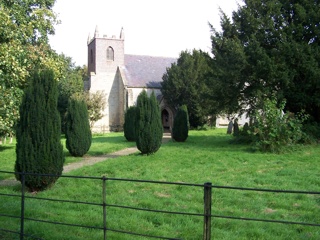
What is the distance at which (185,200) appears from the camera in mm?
7371

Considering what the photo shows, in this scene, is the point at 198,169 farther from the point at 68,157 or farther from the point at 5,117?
the point at 5,117

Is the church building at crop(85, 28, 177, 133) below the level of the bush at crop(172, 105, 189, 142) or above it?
above

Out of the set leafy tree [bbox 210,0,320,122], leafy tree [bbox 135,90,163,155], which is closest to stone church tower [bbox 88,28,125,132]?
leafy tree [bbox 210,0,320,122]

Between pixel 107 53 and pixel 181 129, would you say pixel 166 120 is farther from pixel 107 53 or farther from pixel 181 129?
pixel 181 129

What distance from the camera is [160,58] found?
4688 cm

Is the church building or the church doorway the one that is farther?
the church building

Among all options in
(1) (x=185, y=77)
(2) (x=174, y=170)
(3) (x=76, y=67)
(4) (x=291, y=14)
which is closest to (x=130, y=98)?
(1) (x=185, y=77)

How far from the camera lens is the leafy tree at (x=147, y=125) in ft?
46.3

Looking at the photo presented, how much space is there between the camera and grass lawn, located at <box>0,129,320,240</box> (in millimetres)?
5473

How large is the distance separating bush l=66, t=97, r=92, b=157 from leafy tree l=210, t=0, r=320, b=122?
725cm

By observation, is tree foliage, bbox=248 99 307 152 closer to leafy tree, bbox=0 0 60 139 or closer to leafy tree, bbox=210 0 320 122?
leafy tree, bbox=210 0 320 122

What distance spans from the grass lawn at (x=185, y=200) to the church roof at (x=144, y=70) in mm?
30465

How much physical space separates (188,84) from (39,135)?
94.2ft

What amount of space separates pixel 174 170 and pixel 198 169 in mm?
769
